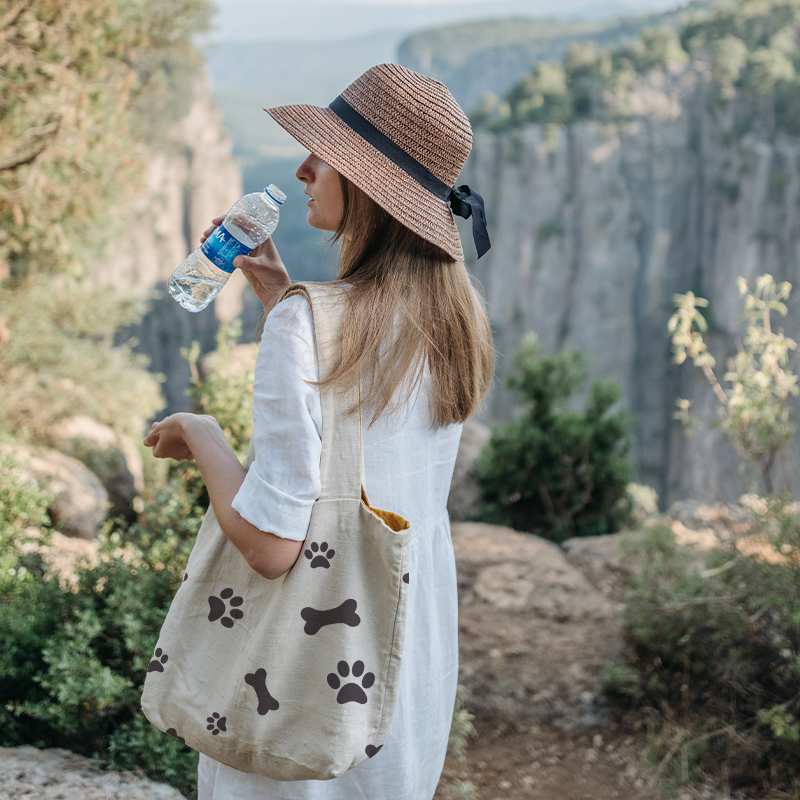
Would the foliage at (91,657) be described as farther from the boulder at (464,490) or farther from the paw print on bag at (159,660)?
the boulder at (464,490)

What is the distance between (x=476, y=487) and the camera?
6188mm

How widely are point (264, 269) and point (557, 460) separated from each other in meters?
4.82

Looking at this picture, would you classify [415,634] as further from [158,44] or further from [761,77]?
[761,77]

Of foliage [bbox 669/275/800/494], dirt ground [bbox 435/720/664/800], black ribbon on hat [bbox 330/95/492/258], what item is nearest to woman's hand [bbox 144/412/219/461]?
black ribbon on hat [bbox 330/95/492/258]

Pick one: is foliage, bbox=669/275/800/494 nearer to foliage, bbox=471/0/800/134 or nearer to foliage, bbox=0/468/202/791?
foliage, bbox=0/468/202/791

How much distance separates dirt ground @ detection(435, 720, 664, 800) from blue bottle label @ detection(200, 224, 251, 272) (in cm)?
191

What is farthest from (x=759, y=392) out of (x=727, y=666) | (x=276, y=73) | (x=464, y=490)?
(x=276, y=73)

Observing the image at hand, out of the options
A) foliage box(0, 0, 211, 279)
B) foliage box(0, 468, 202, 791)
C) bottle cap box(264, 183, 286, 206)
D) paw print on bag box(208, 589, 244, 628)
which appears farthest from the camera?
foliage box(0, 0, 211, 279)

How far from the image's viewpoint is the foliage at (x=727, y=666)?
2375 millimetres

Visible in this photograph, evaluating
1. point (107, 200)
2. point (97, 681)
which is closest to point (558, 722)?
point (97, 681)

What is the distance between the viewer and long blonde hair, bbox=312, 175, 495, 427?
3.31ft

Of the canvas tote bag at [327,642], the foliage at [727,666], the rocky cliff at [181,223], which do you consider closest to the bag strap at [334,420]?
the canvas tote bag at [327,642]

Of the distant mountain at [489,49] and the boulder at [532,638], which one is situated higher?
the distant mountain at [489,49]

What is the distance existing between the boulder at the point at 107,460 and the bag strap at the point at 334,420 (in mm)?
3696
